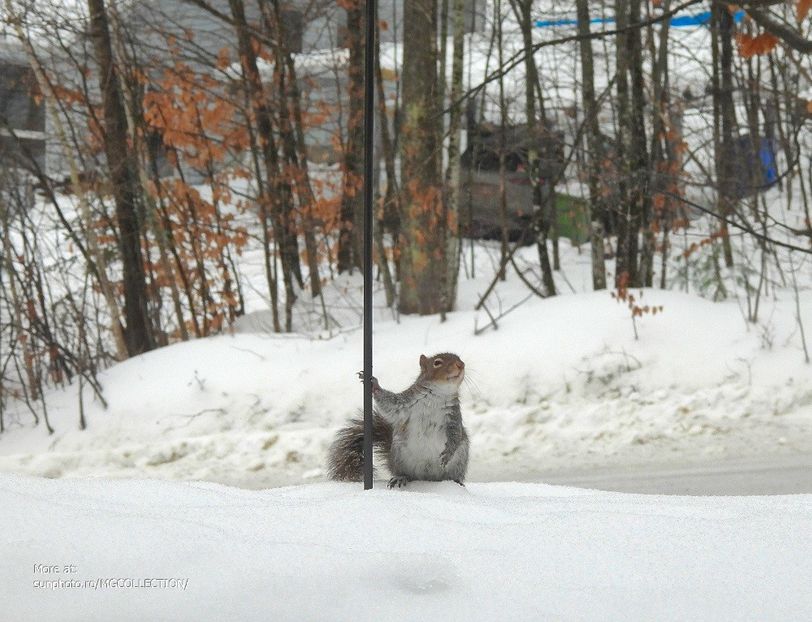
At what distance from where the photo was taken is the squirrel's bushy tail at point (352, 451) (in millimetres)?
3801

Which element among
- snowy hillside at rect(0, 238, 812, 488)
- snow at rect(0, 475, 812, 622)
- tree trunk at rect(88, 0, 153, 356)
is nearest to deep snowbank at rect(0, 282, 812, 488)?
snowy hillside at rect(0, 238, 812, 488)

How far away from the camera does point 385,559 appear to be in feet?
7.13

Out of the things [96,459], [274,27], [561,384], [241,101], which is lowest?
[96,459]

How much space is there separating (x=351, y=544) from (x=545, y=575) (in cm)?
49

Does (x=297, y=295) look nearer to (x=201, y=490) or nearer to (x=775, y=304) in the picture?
(x=775, y=304)

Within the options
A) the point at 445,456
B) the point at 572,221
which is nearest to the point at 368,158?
the point at 445,456

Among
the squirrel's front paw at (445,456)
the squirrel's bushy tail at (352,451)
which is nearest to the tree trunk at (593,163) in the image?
the squirrel's bushy tail at (352,451)

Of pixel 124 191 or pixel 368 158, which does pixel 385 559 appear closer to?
pixel 368 158

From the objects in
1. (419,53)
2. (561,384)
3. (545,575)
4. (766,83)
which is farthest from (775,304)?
(545,575)

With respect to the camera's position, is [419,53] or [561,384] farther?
[419,53]

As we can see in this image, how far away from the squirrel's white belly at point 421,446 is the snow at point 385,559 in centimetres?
79

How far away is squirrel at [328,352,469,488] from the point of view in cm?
357

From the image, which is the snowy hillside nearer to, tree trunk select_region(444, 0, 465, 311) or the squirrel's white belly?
tree trunk select_region(444, 0, 465, 311)

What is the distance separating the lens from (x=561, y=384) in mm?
7277
